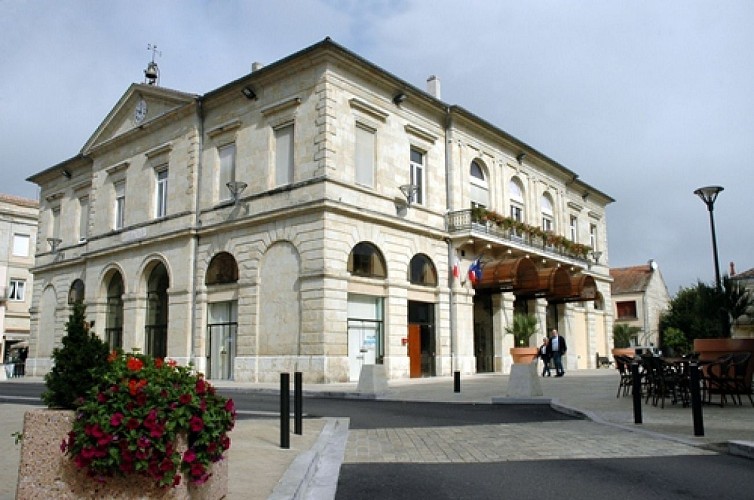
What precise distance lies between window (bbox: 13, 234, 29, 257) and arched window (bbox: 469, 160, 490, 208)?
3683 cm

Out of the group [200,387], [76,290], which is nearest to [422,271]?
[76,290]

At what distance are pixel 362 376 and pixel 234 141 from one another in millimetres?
12308

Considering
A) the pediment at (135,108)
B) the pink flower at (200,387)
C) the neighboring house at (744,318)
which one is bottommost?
the pink flower at (200,387)

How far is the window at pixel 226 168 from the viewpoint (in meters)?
24.5

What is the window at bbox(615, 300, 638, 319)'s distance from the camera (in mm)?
55969

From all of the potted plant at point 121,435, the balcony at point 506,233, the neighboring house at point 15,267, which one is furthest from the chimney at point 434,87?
the neighboring house at point 15,267

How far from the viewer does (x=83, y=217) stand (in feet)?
109

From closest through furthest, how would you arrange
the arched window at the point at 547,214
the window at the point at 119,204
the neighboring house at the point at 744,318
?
1. the neighboring house at the point at 744,318
2. the window at the point at 119,204
3. the arched window at the point at 547,214

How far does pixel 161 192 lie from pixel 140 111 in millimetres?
4231

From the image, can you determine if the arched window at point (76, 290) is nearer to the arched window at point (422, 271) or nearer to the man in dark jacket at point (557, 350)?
the arched window at point (422, 271)

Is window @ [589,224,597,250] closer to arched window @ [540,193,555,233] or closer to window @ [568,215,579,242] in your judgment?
window @ [568,215,579,242]

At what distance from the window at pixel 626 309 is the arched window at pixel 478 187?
32872 mm

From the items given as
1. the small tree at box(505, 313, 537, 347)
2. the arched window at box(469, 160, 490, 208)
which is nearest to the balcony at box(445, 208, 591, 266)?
the arched window at box(469, 160, 490, 208)

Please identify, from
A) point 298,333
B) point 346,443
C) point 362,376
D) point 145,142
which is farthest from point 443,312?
point 346,443
